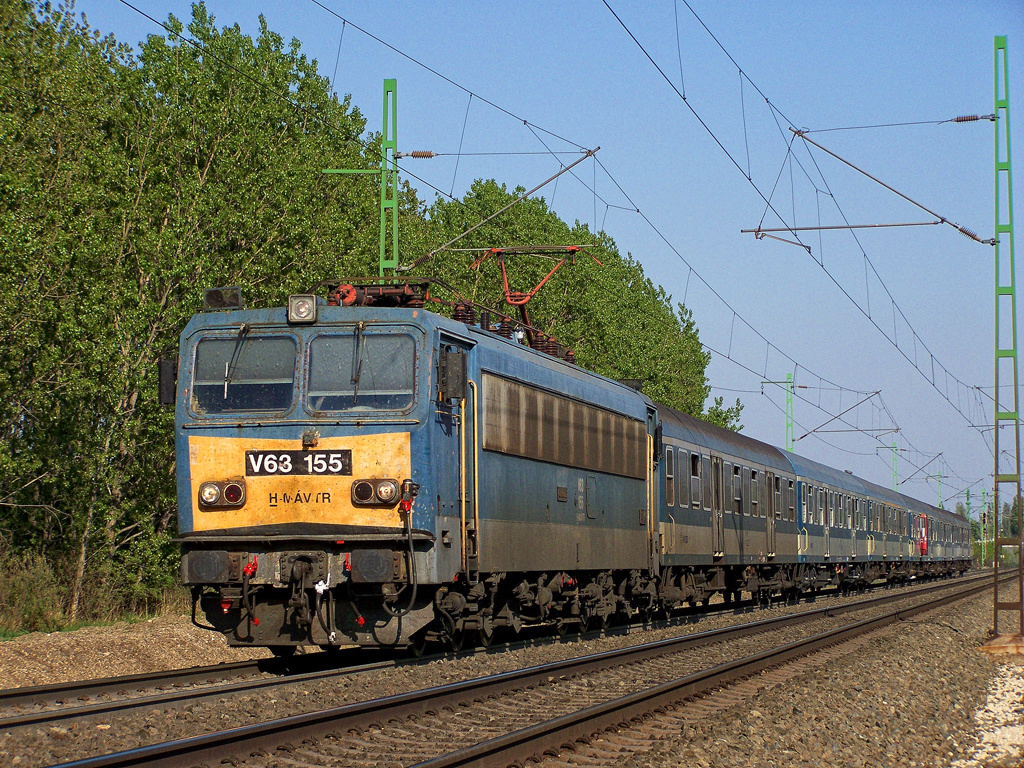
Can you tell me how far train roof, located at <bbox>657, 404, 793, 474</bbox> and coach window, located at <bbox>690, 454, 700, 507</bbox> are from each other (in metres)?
0.36

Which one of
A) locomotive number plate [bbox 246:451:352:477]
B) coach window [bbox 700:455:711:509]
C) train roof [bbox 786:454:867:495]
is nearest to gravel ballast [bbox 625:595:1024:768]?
locomotive number plate [bbox 246:451:352:477]

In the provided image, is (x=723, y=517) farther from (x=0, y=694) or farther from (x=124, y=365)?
(x=0, y=694)

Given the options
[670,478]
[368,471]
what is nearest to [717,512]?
[670,478]

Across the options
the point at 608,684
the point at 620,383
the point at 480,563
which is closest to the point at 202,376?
the point at 480,563

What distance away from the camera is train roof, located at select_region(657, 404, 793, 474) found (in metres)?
21.9

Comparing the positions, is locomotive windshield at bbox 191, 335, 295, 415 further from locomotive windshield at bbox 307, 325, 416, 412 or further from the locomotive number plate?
the locomotive number plate

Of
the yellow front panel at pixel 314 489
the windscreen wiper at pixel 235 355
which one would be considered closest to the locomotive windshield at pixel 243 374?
the windscreen wiper at pixel 235 355

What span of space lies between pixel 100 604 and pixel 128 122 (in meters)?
9.66

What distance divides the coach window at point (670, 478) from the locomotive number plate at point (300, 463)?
390 inches

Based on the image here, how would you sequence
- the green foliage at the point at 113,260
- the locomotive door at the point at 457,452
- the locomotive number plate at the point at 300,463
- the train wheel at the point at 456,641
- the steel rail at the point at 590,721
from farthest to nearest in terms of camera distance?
the green foliage at the point at 113,260 < the train wheel at the point at 456,641 < the locomotive door at the point at 457,452 < the locomotive number plate at the point at 300,463 < the steel rail at the point at 590,721

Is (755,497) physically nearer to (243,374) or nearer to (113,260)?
(113,260)

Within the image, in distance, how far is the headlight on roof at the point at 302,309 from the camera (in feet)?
39.0

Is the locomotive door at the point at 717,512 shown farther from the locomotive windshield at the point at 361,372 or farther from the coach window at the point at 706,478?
the locomotive windshield at the point at 361,372

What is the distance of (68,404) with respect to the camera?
19656 millimetres
